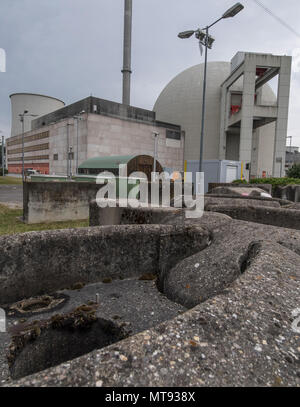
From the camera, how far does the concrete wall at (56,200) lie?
9.61 meters

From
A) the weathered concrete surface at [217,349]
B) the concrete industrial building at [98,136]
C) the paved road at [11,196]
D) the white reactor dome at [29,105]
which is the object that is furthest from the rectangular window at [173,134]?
the weathered concrete surface at [217,349]

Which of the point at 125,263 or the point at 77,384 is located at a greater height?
the point at 77,384

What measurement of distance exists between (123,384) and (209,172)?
84.7ft

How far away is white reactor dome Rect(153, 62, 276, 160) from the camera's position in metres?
44.0

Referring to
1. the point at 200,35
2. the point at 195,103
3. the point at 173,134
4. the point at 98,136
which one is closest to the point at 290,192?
the point at 200,35

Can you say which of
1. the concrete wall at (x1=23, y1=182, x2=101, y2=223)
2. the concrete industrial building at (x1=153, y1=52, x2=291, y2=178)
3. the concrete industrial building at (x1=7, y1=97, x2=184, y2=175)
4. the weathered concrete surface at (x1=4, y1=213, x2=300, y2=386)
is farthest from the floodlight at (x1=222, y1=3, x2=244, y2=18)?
the concrete industrial building at (x1=7, y1=97, x2=184, y2=175)

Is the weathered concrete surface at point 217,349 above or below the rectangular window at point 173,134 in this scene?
below

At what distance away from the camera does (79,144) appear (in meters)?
37.5

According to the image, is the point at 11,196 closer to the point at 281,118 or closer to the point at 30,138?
the point at 281,118

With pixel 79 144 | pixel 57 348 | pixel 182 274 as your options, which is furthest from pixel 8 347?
pixel 79 144

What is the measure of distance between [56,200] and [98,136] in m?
28.4

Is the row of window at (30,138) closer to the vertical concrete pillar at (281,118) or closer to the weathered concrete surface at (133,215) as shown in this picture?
the vertical concrete pillar at (281,118)

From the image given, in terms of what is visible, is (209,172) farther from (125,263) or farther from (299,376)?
(299,376)

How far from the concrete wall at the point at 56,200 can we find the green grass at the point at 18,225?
16.4 inches
